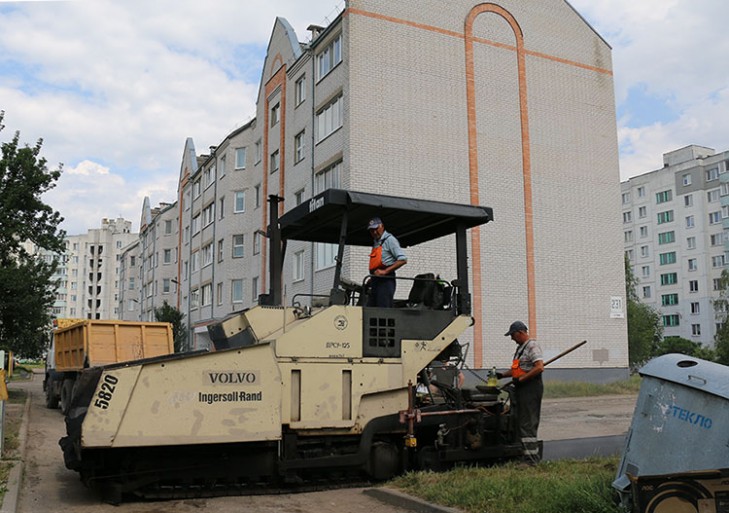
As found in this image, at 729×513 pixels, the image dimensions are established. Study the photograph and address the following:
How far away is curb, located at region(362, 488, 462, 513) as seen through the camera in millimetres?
6082

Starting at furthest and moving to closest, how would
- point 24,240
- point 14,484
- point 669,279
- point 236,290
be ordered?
point 669,279
point 236,290
point 24,240
point 14,484

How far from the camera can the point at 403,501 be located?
6.50 m

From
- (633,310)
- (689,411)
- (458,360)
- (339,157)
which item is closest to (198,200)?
(339,157)

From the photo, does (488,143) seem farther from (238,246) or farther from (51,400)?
(238,246)

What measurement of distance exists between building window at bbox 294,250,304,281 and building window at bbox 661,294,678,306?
50.5 metres

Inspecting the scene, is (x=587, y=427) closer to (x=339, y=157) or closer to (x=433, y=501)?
(x=433, y=501)

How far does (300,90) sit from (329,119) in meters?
4.18

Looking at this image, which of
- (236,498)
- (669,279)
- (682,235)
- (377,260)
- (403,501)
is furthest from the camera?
(669,279)

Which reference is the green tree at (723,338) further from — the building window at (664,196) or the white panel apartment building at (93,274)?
the white panel apartment building at (93,274)

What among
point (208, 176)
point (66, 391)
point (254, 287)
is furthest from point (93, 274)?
point (66, 391)

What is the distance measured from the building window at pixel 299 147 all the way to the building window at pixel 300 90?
4.22 feet

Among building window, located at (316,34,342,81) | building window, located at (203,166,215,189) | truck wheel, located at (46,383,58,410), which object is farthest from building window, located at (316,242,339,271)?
building window, located at (203,166,215,189)

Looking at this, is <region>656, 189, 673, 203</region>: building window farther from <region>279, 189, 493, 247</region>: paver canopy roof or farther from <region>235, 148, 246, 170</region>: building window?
<region>279, 189, 493, 247</region>: paver canopy roof

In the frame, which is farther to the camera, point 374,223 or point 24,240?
point 24,240
